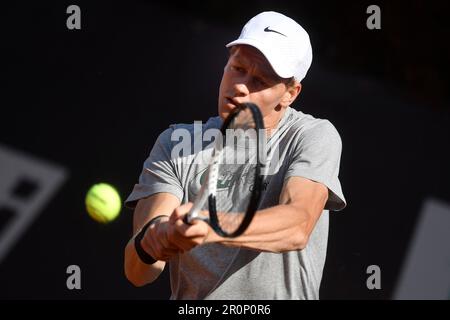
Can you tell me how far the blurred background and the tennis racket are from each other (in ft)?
5.73

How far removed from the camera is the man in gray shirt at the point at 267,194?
2.62 meters

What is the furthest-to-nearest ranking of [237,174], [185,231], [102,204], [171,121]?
[171,121] < [102,204] < [237,174] < [185,231]

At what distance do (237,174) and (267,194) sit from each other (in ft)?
0.34

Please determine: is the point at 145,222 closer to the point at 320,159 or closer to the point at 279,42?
the point at 320,159

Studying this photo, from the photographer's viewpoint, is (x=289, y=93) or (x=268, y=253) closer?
(x=268, y=253)

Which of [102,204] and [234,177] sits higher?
[234,177]

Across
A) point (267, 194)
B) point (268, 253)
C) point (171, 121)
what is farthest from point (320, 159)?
point (171, 121)

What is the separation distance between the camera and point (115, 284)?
452 cm

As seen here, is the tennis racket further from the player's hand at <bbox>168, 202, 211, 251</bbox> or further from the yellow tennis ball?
the yellow tennis ball

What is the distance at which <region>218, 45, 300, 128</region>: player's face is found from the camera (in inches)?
110

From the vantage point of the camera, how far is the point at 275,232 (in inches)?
99.0
